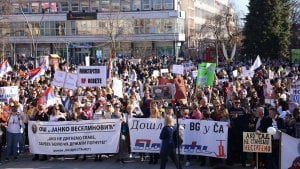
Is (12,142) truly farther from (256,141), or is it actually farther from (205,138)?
(256,141)

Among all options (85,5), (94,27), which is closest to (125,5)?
(94,27)

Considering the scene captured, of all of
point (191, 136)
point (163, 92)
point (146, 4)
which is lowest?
point (191, 136)

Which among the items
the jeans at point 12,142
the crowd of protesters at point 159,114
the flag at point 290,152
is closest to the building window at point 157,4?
the crowd of protesters at point 159,114

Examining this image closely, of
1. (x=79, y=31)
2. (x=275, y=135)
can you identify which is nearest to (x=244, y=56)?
(x=79, y=31)

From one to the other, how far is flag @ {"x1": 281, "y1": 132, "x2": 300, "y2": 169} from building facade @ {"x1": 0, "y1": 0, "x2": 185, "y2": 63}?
2569 inches

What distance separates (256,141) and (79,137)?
563cm

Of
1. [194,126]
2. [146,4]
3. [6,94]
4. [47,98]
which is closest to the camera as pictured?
[194,126]

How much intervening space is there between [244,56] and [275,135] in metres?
41.9

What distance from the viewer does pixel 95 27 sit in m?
83.1

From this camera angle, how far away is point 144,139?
15.7 metres

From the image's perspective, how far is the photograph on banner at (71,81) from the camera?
19.8 meters

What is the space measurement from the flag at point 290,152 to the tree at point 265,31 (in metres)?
40.6

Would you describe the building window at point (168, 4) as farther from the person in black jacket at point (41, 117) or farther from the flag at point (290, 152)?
the flag at point (290, 152)

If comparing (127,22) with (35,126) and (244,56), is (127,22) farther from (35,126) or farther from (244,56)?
(35,126)
